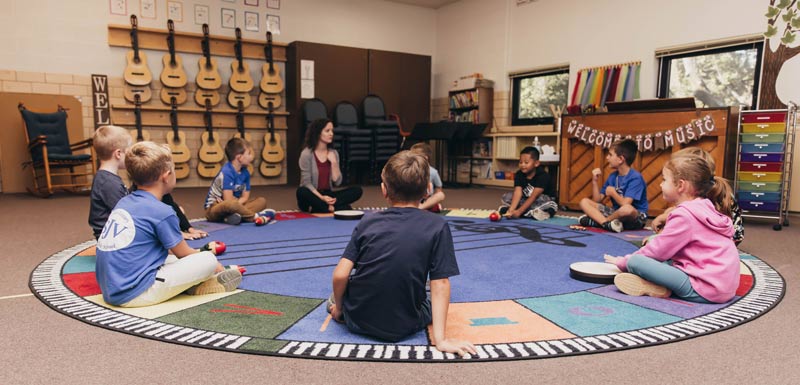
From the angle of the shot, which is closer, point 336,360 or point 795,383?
point 795,383

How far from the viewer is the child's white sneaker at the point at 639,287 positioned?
2.18 m

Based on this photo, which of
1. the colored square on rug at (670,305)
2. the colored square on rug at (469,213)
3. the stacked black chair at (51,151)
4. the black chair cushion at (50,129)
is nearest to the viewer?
the colored square on rug at (670,305)

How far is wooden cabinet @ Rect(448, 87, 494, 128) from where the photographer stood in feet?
26.0

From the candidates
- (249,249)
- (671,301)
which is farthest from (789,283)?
(249,249)

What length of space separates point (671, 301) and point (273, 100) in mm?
6612

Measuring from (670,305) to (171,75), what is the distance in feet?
22.0

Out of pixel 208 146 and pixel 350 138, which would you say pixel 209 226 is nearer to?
pixel 208 146

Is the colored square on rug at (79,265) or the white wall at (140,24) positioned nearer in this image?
the colored square on rug at (79,265)

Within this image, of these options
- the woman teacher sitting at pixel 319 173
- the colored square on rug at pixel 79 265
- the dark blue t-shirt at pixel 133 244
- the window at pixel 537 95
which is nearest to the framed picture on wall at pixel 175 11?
the woman teacher sitting at pixel 319 173

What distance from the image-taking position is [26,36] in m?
6.24

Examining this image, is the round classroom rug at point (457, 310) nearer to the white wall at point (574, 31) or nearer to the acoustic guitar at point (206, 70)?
the white wall at point (574, 31)

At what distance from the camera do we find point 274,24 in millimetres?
7746

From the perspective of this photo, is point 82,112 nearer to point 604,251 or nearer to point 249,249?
point 249,249

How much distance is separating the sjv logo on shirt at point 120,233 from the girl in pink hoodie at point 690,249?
2.01 meters
